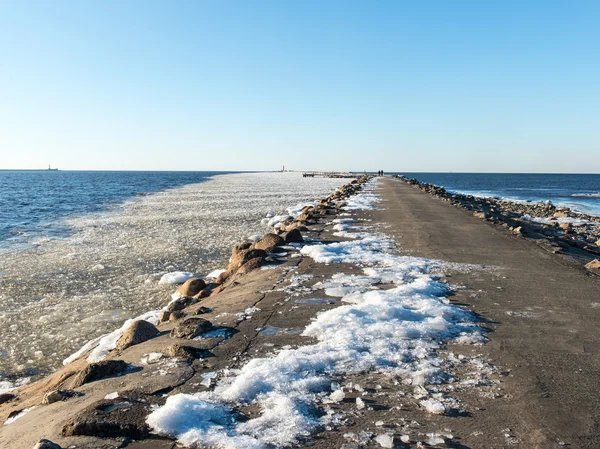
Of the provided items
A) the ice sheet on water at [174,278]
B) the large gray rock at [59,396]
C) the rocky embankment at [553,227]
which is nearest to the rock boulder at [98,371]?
the large gray rock at [59,396]

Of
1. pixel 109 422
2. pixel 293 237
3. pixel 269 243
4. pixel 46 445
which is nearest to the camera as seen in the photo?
pixel 46 445

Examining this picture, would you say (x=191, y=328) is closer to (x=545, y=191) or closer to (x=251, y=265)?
(x=251, y=265)

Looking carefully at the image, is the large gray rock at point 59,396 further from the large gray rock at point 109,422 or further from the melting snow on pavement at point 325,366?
the melting snow on pavement at point 325,366

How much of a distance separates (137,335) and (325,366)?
214cm

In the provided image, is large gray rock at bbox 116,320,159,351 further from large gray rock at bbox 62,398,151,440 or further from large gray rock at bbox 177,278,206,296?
large gray rock at bbox 177,278,206,296

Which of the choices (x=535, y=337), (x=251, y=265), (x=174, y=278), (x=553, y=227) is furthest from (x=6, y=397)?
(x=553, y=227)

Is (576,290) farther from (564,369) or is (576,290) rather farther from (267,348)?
(267,348)

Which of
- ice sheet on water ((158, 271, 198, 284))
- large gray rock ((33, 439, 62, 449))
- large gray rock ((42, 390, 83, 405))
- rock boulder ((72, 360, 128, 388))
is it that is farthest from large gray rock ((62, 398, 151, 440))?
ice sheet on water ((158, 271, 198, 284))

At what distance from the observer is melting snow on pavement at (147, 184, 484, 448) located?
8.96 ft

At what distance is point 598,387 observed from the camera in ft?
11.0

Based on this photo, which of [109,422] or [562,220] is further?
[562,220]

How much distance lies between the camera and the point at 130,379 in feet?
11.5

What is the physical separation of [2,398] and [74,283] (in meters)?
4.52

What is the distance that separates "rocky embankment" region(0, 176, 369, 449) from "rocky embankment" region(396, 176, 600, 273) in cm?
607
